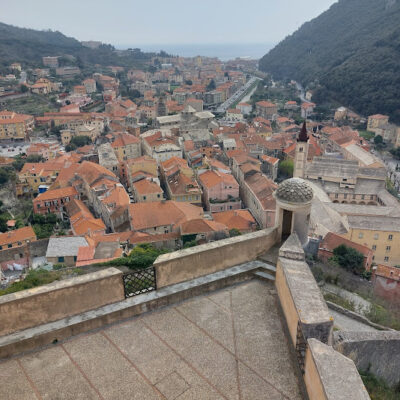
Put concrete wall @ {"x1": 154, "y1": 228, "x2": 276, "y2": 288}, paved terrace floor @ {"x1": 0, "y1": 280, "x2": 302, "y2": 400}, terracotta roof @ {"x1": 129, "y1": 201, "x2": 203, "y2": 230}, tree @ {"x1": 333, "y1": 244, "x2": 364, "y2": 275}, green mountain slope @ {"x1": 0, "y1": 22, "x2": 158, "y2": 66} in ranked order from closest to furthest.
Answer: paved terrace floor @ {"x1": 0, "y1": 280, "x2": 302, "y2": 400} < concrete wall @ {"x1": 154, "y1": 228, "x2": 276, "y2": 288} < tree @ {"x1": 333, "y1": 244, "x2": 364, "y2": 275} < terracotta roof @ {"x1": 129, "y1": 201, "x2": 203, "y2": 230} < green mountain slope @ {"x1": 0, "y1": 22, "x2": 158, "y2": 66}

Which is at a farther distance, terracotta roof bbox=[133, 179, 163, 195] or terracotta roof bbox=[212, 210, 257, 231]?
terracotta roof bbox=[133, 179, 163, 195]

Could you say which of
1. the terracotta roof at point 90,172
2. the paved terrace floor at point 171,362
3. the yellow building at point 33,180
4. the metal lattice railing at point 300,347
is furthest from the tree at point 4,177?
the metal lattice railing at point 300,347

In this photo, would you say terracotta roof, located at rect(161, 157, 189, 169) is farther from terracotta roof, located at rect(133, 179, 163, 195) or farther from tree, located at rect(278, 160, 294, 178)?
tree, located at rect(278, 160, 294, 178)

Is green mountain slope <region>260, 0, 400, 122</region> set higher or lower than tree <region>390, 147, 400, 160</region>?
higher

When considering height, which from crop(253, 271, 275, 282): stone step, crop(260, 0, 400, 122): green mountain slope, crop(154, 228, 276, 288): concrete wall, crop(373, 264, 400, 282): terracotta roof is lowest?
crop(373, 264, 400, 282): terracotta roof

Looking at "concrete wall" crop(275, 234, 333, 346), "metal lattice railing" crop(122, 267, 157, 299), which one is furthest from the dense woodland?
"concrete wall" crop(275, 234, 333, 346)

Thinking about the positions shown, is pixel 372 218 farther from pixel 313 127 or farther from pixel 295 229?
pixel 313 127

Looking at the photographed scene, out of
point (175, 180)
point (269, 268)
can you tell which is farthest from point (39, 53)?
Result: point (269, 268)
